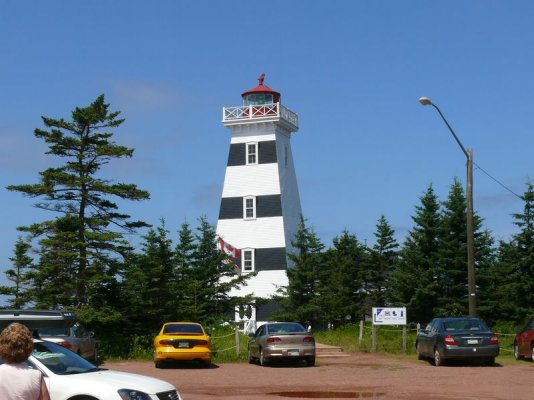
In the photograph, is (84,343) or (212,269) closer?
(84,343)

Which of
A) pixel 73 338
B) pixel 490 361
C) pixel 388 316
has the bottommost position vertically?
pixel 490 361

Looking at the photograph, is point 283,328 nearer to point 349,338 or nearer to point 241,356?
point 241,356

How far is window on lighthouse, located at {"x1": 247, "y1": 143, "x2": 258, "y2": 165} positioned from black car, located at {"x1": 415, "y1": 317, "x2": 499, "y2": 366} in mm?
27774

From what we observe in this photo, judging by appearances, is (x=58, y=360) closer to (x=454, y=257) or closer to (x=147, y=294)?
(x=147, y=294)

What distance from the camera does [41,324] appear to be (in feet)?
65.5

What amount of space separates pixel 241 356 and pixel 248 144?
2499cm

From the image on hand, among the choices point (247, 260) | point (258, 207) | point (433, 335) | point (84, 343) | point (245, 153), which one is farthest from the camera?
point (245, 153)

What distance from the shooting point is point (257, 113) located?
168 feet

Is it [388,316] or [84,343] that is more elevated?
[388,316]

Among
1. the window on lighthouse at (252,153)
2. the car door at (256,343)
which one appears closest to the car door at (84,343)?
the car door at (256,343)

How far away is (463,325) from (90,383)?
15.8 m

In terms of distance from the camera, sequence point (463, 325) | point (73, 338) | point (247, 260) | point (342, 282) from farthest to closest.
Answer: point (247, 260), point (342, 282), point (463, 325), point (73, 338)

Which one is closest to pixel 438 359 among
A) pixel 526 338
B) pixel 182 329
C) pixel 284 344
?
pixel 526 338

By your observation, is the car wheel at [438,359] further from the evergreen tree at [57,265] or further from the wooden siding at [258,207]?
the wooden siding at [258,207]
